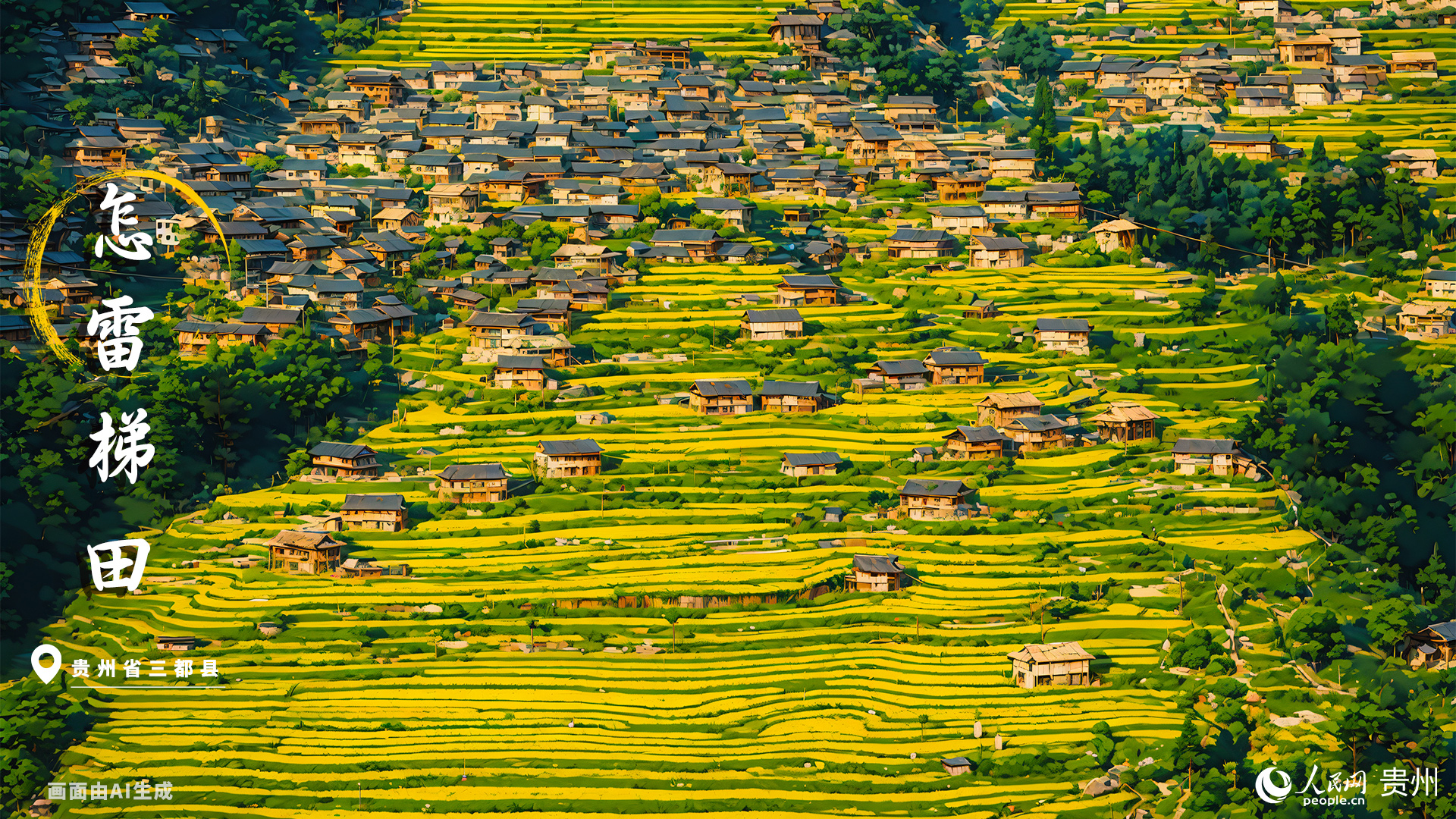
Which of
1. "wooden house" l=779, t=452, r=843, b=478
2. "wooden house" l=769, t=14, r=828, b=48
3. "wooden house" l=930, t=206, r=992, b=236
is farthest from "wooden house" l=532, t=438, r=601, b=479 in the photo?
"wooden house" l=769, t=14, r=828, b=48

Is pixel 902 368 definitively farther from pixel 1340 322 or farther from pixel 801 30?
pixel 801 30

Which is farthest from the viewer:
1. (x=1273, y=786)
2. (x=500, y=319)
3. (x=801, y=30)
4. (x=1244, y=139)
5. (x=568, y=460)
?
(x=801, y=30)

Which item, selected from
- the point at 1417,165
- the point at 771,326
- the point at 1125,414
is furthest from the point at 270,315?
the point at 1417,165

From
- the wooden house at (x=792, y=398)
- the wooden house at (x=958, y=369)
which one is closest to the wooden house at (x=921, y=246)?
the wooden house at (x=958, y=369)

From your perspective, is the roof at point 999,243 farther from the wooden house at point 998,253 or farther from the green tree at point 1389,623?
the green tree at point 1389,623

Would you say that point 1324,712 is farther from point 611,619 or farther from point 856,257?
point 856,257
